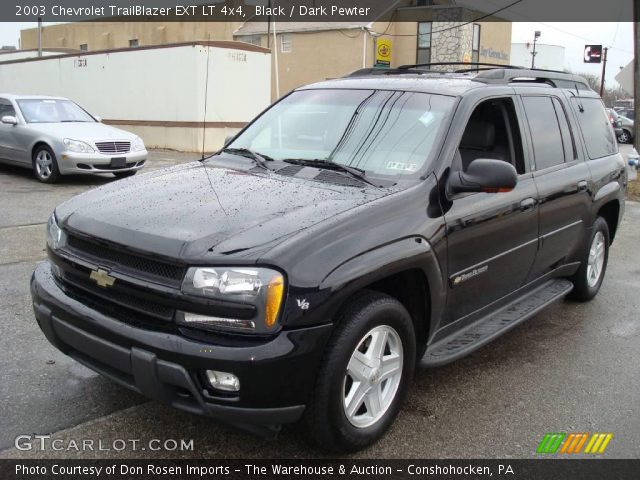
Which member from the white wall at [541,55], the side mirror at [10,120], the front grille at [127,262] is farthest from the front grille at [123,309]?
the white wall at [541,55]

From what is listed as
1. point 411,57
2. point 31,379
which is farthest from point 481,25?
point 31,379

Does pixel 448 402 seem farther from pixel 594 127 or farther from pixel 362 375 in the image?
pixel 594 127

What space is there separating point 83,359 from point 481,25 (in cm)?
3769

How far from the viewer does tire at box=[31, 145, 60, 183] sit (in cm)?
1057

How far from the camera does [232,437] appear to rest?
317cm

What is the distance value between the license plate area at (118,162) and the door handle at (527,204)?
827cm

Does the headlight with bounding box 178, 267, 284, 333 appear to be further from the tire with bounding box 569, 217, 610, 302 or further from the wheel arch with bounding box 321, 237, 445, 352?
the tire with bounding box 569, 217, 610, 302

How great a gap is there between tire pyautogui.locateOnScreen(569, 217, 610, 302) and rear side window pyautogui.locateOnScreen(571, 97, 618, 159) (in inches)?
25.2

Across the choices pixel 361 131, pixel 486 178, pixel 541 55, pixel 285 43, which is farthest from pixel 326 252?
pixel 541 55

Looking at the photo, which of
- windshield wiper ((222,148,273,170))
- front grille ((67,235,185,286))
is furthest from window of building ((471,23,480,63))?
front grille ((67,235,185,286))

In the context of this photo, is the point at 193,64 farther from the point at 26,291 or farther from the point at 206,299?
the point at 206,299

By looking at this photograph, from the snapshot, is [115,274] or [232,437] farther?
[232,437]

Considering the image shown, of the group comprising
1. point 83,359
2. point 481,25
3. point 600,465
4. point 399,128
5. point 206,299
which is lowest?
point 600,465

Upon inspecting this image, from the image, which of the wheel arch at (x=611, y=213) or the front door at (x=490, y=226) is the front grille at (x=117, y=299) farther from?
the wheel arch at (x=611, y=213)
